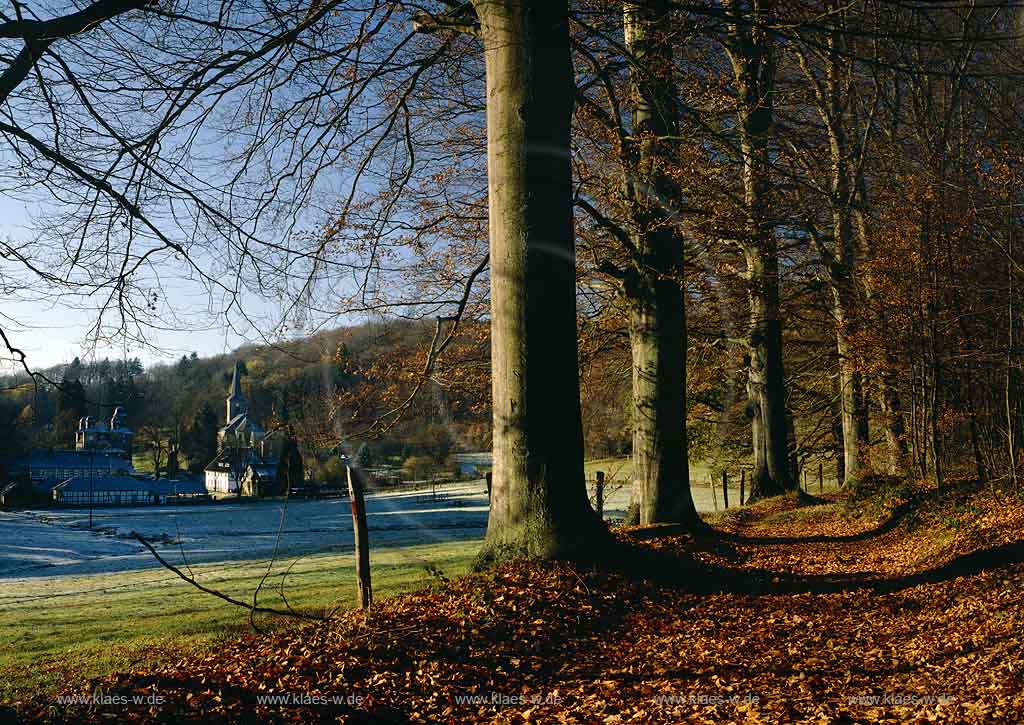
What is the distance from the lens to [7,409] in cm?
1195

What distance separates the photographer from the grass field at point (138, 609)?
27.2ft

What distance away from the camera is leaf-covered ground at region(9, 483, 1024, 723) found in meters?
3.65

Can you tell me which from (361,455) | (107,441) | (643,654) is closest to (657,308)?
(361,455)

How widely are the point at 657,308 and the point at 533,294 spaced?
4109 mm

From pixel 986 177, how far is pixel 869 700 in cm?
936

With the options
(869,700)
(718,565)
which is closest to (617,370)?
(718,565)

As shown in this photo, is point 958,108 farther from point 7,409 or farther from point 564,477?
point 7,409

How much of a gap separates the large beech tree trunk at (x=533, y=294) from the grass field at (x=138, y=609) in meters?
1.01

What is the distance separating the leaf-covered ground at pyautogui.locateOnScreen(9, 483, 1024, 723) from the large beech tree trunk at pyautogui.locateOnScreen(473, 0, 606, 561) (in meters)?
0.46

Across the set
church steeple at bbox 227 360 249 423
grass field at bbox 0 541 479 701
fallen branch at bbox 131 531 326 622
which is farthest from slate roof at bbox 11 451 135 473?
fallen branch at bbox 131 531 326 622

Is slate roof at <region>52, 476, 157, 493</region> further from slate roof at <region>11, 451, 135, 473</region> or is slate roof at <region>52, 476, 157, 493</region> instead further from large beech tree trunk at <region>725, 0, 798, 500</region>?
large beech tree trunk at <region>725, 0, 798, 500</region>

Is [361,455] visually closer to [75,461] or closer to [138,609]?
[138,609]

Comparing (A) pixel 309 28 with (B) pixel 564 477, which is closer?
(B) pixel 564 477

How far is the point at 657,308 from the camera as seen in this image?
1013 cm
